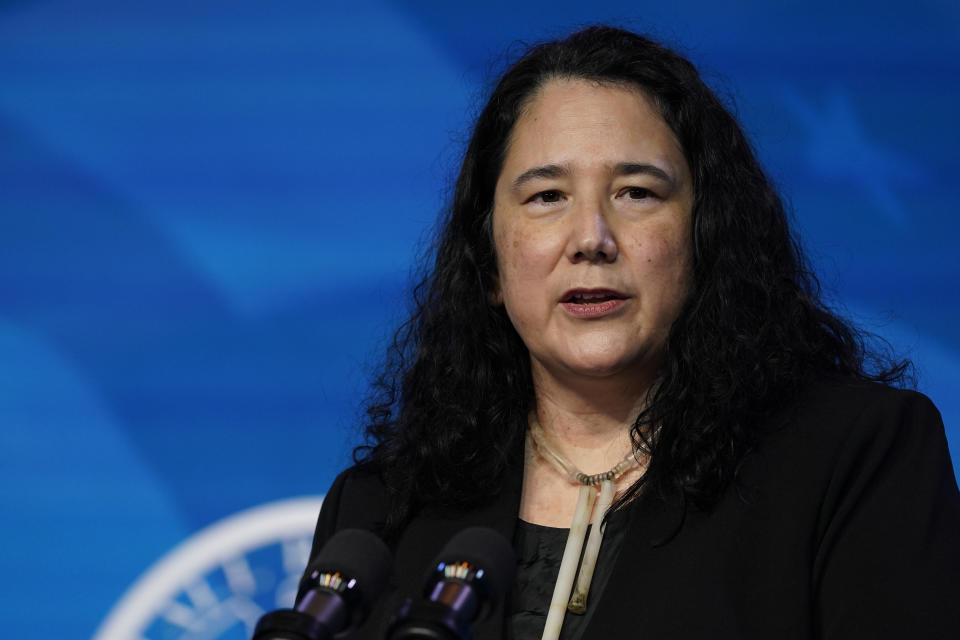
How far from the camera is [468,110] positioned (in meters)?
2.68

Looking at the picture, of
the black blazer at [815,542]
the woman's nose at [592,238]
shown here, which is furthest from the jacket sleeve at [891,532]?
the woman's nose at [592,238]

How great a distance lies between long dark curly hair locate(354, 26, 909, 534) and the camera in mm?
1811

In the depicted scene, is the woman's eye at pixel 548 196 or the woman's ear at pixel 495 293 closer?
the woman's eye at pixel 548 196

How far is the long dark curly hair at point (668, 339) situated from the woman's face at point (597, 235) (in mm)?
46

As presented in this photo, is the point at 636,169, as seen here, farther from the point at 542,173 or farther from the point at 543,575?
the point at 543,575

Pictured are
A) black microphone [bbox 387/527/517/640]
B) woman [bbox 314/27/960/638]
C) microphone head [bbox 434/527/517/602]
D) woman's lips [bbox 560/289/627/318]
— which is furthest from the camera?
woman's lips [bbox 560/289/627/318]

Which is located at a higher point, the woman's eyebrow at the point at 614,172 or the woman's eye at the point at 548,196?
the woman's eyebrow at the point at 614,172

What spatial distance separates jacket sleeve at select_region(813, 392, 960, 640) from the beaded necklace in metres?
0.34

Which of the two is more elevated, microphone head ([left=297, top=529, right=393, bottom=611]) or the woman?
the woman

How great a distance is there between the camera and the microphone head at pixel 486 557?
1104 millimetres

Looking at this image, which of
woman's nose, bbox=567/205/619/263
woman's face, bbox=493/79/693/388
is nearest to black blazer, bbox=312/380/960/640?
woman's face, bbox=493/79/693/388

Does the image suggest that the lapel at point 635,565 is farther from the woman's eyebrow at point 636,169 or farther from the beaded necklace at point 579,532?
the woman's eyebrow at point 636,169

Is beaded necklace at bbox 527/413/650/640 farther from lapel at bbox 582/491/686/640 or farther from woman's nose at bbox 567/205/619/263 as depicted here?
woman's nose at bbox 567/205/619/263

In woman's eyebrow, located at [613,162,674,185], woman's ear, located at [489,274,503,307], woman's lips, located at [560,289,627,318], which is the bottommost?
woman's lips, located at [560,289,627,318]
